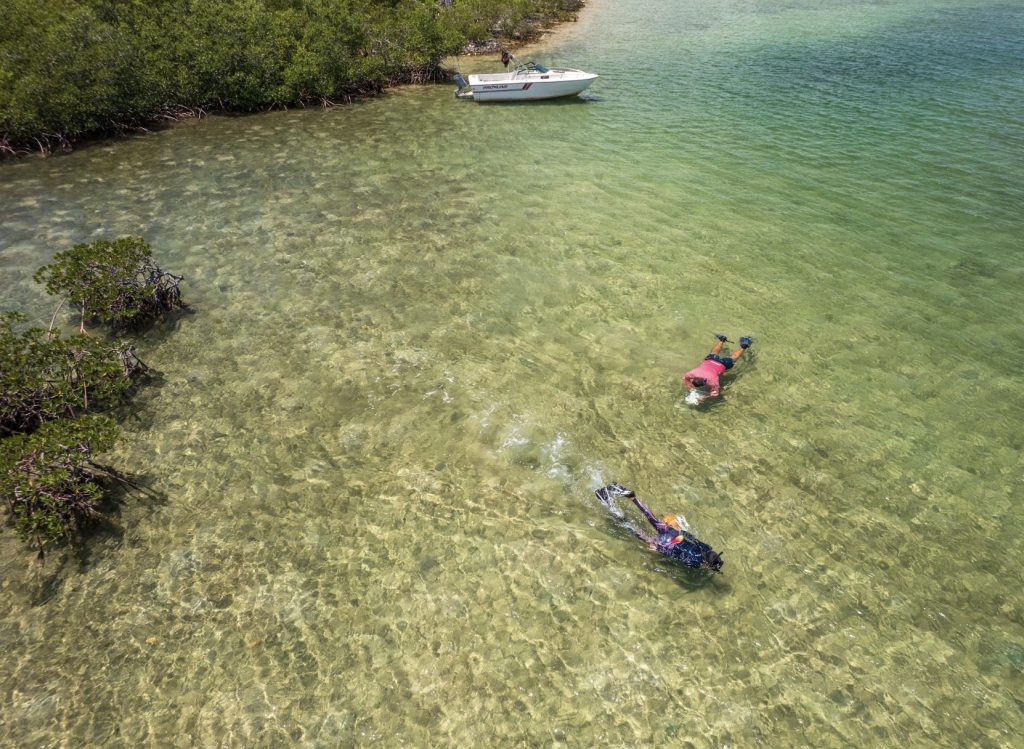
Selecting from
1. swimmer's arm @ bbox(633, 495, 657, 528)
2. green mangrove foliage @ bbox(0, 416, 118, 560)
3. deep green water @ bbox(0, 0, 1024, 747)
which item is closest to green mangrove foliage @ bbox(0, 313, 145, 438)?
deep green water @ bbox(0, 0, 1024, 747)

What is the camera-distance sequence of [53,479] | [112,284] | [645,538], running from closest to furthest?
1. [53,479]
2. [645,538]
3. [112,284]

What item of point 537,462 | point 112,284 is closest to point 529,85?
point 112,284

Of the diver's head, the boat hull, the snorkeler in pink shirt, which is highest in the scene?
the boat hull

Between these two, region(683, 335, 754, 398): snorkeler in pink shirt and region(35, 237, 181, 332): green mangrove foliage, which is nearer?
region(683, 335, 754, 398): snorkeler in pink shirt

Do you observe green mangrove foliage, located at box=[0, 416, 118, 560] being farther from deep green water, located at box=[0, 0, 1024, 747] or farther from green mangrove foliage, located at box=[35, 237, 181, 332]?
green mangrove foliage, located at box=[35, 237, 181, 332]

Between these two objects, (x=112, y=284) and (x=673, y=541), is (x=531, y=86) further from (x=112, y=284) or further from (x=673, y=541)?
(x=673, y=541)

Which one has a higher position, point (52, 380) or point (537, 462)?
point (52, 380)
